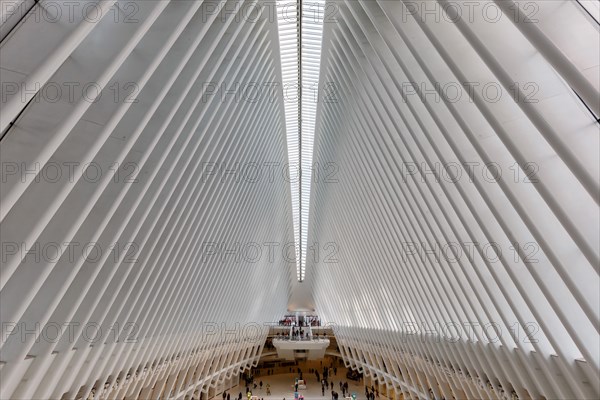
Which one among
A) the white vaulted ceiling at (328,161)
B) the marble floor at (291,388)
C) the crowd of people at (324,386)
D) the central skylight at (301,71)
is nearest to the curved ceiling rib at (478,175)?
the white vaulted ceiling at (328,161)

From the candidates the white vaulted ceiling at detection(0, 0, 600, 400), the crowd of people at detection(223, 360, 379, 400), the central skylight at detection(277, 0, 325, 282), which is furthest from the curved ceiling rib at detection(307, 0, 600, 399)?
the crowd of people at detection(223, 360, 379, 400)

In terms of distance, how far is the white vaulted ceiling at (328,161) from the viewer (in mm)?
5039

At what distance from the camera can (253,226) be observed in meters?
21.3

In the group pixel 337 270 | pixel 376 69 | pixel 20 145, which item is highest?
pixel 337 270

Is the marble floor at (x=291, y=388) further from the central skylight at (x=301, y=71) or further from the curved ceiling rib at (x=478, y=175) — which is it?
the central skylight at (x=301, y=71)

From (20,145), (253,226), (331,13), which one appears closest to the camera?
(20,145)

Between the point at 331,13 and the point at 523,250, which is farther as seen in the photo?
the point at 331,13

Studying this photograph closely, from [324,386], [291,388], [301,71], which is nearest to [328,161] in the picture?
[301,71]

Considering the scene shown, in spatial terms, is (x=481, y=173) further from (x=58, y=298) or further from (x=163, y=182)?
(x=58, y=298)

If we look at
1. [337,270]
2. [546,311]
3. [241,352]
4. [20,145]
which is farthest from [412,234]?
[241,352]

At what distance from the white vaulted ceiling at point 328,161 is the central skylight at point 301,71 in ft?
0.33

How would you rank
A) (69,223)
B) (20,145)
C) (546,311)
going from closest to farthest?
(20,145)
(69,223)
(546,311)

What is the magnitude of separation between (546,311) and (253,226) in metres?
15.6

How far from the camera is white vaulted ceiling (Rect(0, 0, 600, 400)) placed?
504 cm
